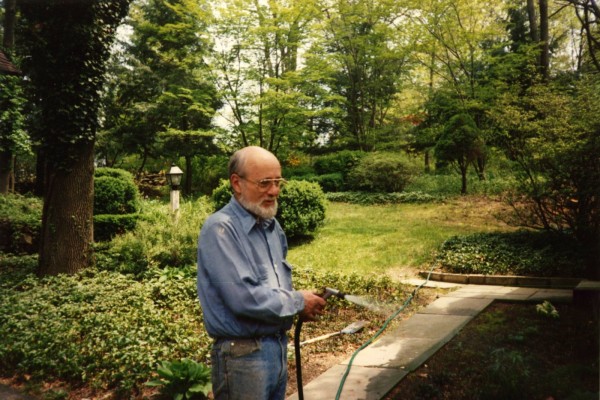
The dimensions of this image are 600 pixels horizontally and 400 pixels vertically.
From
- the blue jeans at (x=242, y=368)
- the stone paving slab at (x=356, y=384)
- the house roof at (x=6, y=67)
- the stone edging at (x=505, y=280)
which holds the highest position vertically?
the house roof at (x=6, y=67)

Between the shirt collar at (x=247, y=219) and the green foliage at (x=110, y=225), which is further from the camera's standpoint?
the green foliage at (x=110, y=225)

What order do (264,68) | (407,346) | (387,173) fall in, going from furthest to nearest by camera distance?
(264,68), (387,173), (407,346)

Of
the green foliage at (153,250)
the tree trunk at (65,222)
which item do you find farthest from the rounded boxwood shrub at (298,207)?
the tree trunk at (65,222)

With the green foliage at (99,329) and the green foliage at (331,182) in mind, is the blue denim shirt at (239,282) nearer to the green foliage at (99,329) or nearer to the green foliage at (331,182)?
the green foliage at (99,329)

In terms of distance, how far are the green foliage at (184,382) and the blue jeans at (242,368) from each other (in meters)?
1.71

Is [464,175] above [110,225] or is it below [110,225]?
above

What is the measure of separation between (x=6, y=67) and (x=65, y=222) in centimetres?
1052

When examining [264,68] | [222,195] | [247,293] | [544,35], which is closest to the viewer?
[247,293]

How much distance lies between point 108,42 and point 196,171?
46.8ft

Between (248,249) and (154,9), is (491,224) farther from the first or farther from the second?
(154,9)

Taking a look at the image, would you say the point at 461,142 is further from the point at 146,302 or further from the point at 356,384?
the point at 356,384

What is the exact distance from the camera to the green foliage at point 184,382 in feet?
11.8

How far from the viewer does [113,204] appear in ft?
39.5

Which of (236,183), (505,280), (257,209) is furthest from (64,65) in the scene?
(505,280)
